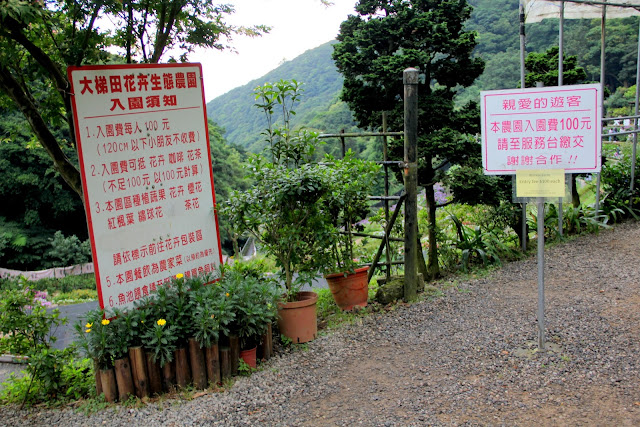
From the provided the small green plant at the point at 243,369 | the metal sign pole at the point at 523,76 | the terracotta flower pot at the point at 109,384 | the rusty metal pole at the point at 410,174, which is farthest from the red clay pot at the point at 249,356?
the metal sign pole at the point at 523,76

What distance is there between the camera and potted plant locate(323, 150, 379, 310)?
14.9 ft

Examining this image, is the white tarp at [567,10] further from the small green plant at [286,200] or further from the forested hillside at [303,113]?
the forested hillside at [303,113]

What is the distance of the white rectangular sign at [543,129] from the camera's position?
351 cm

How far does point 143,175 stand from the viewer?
3.70 metres

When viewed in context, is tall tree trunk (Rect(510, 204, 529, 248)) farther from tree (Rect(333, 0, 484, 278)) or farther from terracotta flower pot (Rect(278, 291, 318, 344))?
terracotta flower pot (Rect(278, 291, 318, 344))

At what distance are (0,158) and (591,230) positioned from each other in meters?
24.5

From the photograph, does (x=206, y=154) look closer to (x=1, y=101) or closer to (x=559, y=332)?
(x=1, y=101)

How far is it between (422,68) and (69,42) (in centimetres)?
365

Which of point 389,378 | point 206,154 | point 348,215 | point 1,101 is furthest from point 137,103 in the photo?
point 389,378

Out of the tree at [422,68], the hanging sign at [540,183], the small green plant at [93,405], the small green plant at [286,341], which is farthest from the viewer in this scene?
the tree at [422,68]

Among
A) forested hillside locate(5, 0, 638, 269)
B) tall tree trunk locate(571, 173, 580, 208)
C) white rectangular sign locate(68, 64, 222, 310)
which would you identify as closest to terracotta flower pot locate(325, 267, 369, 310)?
white rectangular sign locate(68, 64, 222, 310)

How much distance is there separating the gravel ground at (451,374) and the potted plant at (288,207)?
497mm

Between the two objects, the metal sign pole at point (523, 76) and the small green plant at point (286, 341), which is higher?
the metal sign pole at point (523, 76)

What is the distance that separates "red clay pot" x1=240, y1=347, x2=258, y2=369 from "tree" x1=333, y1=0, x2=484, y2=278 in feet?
9.36
